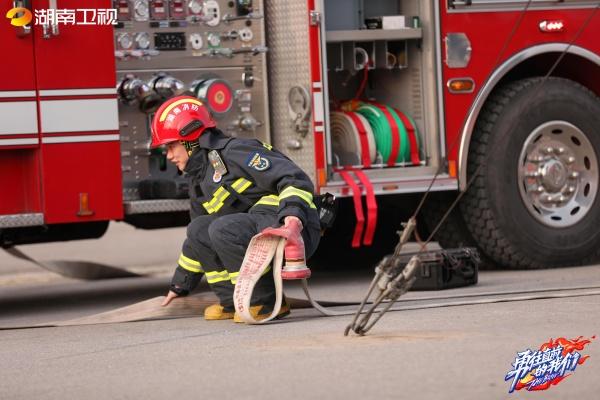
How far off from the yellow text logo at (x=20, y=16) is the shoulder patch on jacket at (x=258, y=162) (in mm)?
1665

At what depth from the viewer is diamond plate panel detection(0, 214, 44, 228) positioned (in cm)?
752

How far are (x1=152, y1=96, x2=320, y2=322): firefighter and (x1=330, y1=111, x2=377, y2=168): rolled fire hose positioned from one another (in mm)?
1717

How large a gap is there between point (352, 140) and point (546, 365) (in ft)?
12.3

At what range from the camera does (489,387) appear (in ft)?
15.4

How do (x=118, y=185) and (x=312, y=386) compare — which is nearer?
(x=312, y=386)

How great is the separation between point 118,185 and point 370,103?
6.33ft

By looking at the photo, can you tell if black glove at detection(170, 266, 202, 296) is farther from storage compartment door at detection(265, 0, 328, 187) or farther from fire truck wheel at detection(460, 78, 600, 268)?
fire truck wheel at detection(460, 78, 600, 268)

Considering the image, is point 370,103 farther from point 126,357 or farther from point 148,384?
point 148,384

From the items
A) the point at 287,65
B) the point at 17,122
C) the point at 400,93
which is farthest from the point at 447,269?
the point at 17,122

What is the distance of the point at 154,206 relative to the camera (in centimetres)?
797

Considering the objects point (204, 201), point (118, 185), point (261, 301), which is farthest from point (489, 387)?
point (118, 185)

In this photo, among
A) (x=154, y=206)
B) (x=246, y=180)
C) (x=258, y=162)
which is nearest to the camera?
(x=258, y=162)

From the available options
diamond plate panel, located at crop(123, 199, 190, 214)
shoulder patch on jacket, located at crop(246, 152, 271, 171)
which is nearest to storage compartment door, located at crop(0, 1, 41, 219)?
diamond plate panel, located at crop(123, 199, 190, 214)

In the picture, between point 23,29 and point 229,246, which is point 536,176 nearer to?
point 229,246
